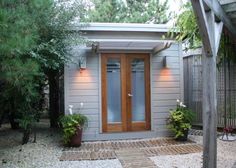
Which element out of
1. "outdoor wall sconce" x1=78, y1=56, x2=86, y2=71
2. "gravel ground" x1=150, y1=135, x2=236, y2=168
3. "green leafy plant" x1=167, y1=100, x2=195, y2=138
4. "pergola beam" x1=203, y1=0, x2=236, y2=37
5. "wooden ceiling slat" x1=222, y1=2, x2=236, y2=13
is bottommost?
"gravel ground" x1=150, y1=135, x2=236, y2=168

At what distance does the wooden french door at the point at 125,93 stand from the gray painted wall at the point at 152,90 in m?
0.14

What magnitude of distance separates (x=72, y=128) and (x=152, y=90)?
2.38 meters

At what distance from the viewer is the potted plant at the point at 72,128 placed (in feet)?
22.1

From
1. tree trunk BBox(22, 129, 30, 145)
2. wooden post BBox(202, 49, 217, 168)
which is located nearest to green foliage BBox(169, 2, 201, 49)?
wooden post BBox(202, 49, 217, 168)

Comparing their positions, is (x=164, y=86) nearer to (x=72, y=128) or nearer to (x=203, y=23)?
(x=72, y=128)

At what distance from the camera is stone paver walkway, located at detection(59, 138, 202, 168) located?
5.72 m

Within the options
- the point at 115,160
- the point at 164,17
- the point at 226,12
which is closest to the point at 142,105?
the point at 115,160

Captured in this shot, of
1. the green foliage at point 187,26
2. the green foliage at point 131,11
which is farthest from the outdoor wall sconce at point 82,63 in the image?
the green foliage at point 131,11

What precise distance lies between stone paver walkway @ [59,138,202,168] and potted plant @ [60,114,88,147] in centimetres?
20

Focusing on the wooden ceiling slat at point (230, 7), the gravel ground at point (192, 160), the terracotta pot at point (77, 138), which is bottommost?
the gravel ground at point (192, 160)

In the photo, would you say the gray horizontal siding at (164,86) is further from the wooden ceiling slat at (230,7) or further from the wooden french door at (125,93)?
the wooden ceiling slat at (230,7)

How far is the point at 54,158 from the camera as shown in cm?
590

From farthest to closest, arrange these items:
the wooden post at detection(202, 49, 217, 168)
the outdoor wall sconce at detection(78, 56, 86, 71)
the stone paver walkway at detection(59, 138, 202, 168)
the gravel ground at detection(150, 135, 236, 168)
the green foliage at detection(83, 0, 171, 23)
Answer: the green foliage at detection(83, 0, 171, 23)
the outdoor wall sconce at detection(78, 56, 86, 71)
the stone paver walkway at detection(59, 138, 202, 168)
the gravel ground at detection(150, 135, 236, 168)
the wooden post at detection(202, 49, 217, 168)

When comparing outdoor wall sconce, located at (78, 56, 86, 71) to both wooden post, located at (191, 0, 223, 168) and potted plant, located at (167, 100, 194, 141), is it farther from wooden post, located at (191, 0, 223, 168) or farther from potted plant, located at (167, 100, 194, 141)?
wooden post, located at (191, 0, 223, 168)
